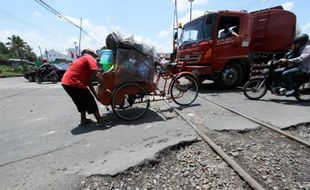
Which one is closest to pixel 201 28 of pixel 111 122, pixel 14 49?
pixel 111 122

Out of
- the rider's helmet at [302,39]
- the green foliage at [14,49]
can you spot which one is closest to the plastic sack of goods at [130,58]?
the rider's helmet at [302,39]

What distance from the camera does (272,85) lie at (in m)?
7.59

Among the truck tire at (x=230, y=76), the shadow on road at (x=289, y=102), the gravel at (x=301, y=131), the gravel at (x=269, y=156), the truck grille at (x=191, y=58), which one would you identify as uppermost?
the truck grille at (x=191, y=58)

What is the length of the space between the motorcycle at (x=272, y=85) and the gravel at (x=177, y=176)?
449 cm

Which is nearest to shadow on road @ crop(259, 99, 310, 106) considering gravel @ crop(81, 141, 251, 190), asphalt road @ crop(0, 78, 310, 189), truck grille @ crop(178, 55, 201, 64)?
asphalt road @ crop(0, 78, 310, 189)

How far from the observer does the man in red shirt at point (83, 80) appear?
556 centimetres

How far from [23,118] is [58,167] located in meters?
4.16

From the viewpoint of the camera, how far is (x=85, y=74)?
562 centimetres

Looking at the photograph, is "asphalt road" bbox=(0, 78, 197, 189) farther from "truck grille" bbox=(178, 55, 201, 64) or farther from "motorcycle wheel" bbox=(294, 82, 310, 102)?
"motorcycle wheel" bbox=(294, 82, 310, 102)

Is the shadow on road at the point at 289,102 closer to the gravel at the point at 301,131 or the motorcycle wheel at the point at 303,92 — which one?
the motorcycle wheel at the point at 303,92

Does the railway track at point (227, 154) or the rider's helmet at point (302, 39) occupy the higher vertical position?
the rider's helmet at point (302, 39)

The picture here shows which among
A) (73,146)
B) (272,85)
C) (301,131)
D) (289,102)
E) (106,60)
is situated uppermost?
(106,60)

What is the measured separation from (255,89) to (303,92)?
4.20ft

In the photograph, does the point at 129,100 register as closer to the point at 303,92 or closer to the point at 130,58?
the point at 130,58
